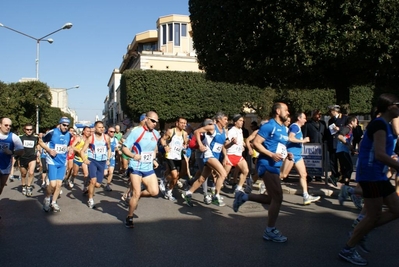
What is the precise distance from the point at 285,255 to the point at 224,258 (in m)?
0.74

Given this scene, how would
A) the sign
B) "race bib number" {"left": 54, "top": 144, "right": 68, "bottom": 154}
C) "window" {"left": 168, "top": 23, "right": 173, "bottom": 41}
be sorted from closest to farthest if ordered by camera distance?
"race bib number" {"left": 54, "top": 144, "right": 68, "bottom": 154} < the sign < "window" {"left": 168, "top": 23, "right": 173, "bottom": 41}

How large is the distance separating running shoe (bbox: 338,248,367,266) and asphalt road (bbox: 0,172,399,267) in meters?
0.09

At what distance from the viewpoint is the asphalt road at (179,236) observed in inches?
197

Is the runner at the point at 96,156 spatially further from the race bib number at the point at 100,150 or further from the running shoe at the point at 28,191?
the running shoe at the point at 28,191

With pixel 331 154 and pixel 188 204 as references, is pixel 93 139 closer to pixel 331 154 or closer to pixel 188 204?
pixel 188 204

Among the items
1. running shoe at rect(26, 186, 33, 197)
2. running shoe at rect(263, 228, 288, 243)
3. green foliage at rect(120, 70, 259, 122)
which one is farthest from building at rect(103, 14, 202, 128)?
running shoe at rect(263, 228, 288, 243)

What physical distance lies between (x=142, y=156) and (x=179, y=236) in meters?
1.51

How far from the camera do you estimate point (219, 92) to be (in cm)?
3472

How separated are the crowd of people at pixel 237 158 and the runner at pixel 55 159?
18 millimetres

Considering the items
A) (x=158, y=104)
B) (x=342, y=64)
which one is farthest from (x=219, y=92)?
(x=342, y=64)

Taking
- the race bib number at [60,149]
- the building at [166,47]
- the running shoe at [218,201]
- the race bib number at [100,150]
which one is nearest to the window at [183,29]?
the building at [166,47]

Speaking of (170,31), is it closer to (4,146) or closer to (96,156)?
(96,156)

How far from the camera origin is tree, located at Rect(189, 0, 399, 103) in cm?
1027

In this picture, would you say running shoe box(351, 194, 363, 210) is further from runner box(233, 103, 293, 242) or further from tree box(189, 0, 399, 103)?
tree box(189, 0, 399, 103)
